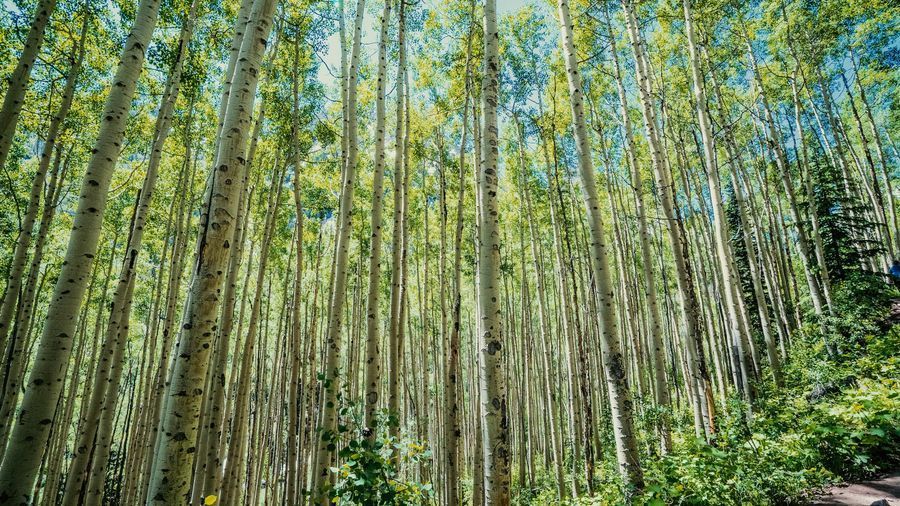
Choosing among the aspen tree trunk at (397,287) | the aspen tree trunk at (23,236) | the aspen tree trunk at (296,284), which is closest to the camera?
the aspen tree trunk at (23,236)

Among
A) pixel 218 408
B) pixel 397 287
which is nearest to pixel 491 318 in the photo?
pixel 397 287

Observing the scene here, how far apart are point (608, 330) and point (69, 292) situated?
16.3ft

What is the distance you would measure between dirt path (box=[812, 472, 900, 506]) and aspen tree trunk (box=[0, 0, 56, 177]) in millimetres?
8912

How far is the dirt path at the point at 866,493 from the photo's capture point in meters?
3.70

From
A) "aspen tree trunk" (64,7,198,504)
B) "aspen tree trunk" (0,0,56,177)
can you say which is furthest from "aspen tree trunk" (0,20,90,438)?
"aspen tree trunk" (0,0,56,177)

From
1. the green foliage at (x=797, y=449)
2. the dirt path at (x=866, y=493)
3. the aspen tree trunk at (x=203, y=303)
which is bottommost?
the dirt path at (x=866, y=493)

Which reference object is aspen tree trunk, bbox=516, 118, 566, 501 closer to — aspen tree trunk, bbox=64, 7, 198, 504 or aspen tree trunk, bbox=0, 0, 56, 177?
aspen tree trunk, bbox=64, 7, 198, 504

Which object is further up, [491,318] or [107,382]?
[491,318]

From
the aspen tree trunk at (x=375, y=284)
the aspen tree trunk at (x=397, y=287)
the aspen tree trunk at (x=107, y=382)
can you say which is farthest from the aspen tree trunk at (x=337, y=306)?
the aspen tree trunk at (x=107, y=382)

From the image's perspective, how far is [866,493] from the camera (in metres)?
3.87

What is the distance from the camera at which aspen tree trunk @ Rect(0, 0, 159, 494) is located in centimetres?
271

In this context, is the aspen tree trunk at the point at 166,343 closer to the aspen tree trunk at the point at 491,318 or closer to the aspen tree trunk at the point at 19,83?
the aspen tree trunk at the point at 19,83

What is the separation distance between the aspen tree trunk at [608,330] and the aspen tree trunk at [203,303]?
11.8 feet

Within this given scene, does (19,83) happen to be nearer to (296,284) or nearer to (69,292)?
(69,292)
